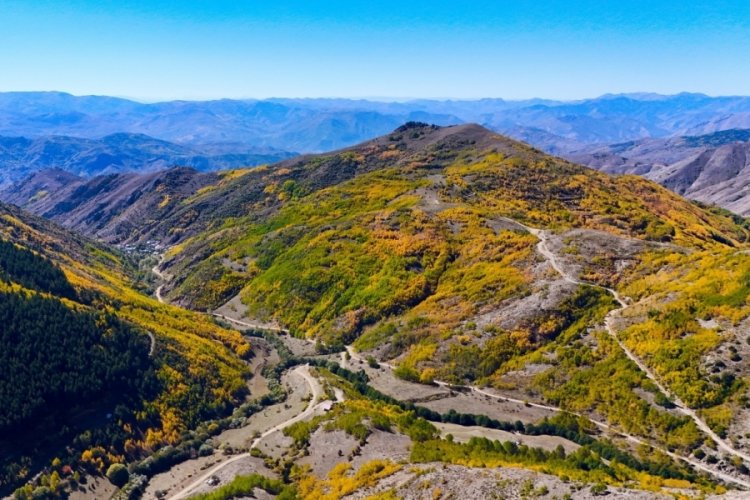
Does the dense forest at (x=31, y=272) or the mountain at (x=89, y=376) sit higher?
the dense forest at (x=31, y=272)

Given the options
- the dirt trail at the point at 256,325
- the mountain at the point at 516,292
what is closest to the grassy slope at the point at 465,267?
the mountain at the point at 516,292

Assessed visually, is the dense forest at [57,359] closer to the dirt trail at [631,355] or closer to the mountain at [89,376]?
the mountain at [89,376]

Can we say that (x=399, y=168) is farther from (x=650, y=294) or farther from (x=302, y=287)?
(x=650, y=294)

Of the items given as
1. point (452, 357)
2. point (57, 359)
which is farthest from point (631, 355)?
point (57, 359)

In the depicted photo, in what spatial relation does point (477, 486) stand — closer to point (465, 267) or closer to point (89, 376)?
point (89, 376)

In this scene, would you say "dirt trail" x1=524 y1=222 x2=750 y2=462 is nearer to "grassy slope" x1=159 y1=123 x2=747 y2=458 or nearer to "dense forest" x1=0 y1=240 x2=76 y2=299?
"grassy slope" x1=159 y1=123 x2=747 y2=458
